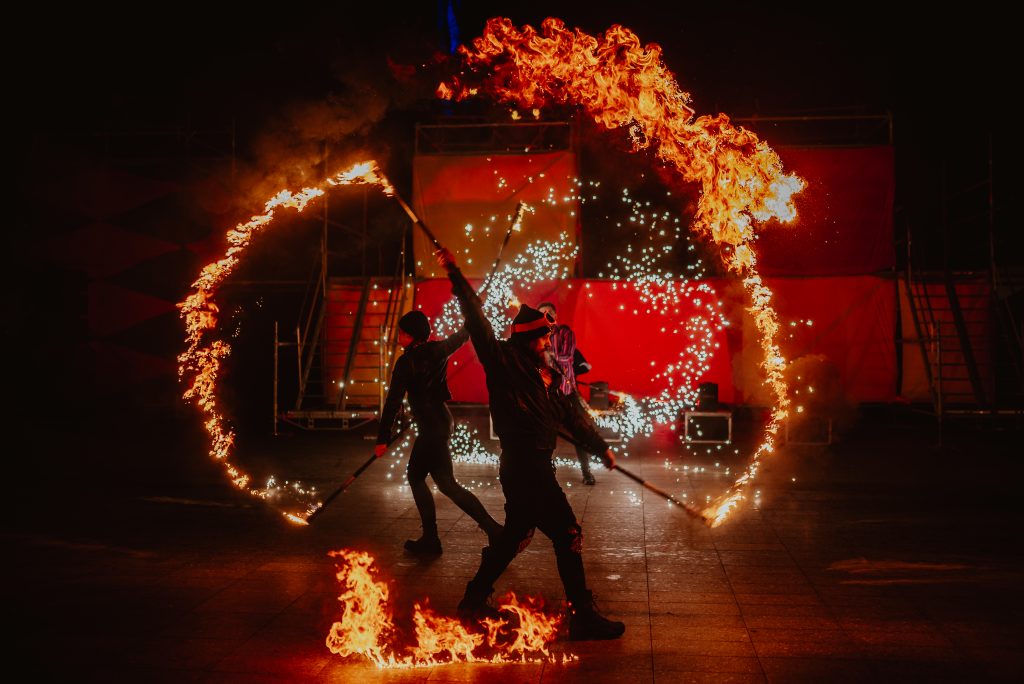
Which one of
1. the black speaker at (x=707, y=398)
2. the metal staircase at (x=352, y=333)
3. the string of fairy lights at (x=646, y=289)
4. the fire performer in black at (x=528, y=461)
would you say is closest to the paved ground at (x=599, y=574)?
the fire performer in black at (x=528, y=461)

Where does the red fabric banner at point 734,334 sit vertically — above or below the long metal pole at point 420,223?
below

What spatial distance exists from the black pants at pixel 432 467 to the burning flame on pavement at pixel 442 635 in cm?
102

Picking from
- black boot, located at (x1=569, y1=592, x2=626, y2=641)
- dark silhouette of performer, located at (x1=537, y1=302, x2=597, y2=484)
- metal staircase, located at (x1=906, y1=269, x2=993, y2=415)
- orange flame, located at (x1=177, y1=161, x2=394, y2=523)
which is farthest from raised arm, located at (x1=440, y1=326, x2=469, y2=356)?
metal staircase, located at (x1=906, y1=269, x2=993, y2=415)

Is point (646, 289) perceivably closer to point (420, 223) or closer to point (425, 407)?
point (425, 407)

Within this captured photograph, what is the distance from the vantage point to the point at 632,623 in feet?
15.3

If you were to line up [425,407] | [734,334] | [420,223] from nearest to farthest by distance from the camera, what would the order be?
[420,223]
[425,407]
[734,334]

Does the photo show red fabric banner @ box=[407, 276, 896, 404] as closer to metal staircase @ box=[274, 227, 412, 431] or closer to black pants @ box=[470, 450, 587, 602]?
metal staircase @ box=[274, 227, 412, 431]

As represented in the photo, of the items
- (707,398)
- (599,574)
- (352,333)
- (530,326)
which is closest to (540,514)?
(530,326)

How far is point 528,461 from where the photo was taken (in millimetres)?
4496

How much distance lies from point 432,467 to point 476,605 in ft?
5.09

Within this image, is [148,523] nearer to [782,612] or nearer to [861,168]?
[782,612]

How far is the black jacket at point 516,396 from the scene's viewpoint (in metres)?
4.50

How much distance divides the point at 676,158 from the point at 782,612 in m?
4.80

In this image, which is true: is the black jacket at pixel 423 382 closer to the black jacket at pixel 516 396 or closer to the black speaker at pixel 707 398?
the black jacket at pixel 516 396
